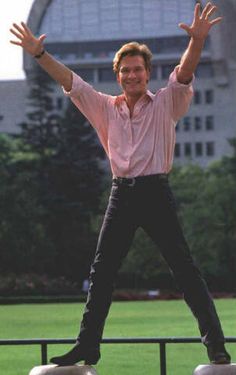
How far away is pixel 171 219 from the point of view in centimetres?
520

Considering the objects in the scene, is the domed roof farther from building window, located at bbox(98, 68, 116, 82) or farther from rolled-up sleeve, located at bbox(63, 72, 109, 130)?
rolled-up sleeve, located at bbox(63, 72, 109, 130)

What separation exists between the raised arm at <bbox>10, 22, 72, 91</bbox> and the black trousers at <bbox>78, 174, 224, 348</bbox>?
585 millimetres

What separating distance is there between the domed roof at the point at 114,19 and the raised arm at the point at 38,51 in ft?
341

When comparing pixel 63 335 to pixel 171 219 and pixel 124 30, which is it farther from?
pixel 124 30

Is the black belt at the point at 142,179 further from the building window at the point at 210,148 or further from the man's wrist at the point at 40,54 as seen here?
the building window at the point at 210,148

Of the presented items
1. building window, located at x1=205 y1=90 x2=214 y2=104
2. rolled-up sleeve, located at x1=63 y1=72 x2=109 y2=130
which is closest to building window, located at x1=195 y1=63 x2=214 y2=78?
building window, located at x1=205 y1=90 x2=214 y2=104

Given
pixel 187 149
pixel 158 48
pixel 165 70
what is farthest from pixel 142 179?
pixel 158 48

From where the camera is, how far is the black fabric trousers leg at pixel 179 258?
5117mm

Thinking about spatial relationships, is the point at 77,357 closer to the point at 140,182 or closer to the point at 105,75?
the point at 140,182

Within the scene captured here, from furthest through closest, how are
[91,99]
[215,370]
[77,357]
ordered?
[91,99] → [77,357] → [215,370]

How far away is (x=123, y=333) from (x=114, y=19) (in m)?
87.6

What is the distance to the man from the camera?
515cm

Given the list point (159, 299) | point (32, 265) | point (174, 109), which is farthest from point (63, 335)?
point (32, 265)

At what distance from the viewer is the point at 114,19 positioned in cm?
11075
